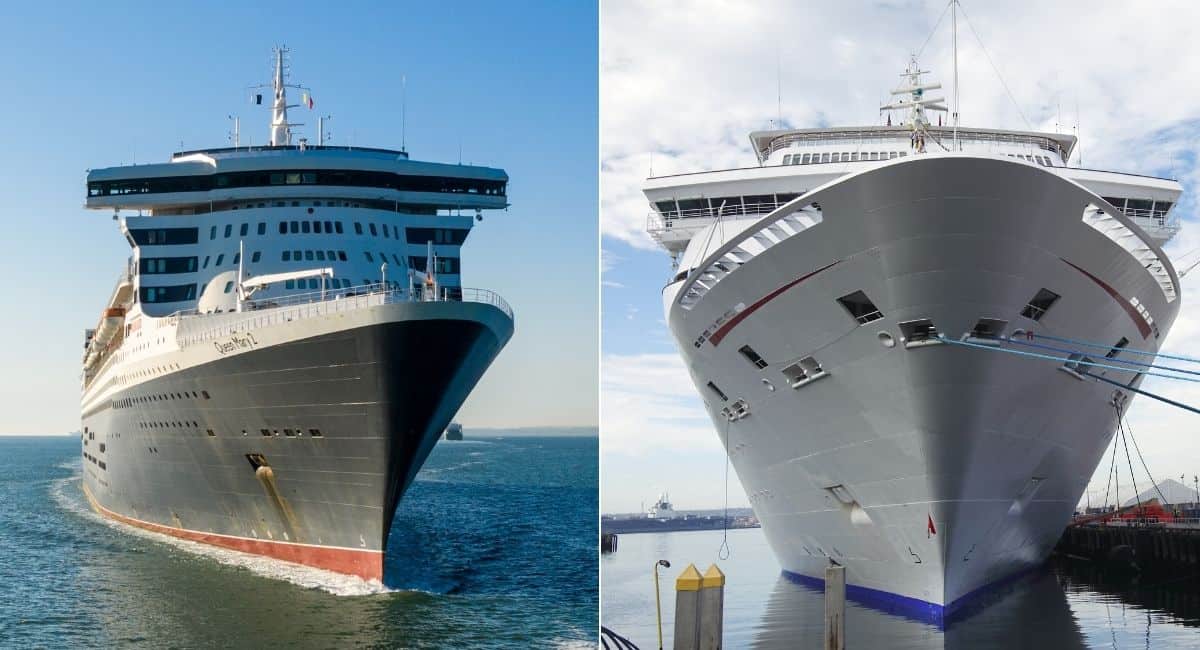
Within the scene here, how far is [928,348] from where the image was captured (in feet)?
31.7

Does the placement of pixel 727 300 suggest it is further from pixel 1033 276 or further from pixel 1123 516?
pixel 1123 516

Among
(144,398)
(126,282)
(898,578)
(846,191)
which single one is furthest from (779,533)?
(126,282)

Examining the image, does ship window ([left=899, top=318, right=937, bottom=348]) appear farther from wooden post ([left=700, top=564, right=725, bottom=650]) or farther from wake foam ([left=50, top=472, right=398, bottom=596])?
wake foam ([left=50, top=472, right=398, bottom=596])

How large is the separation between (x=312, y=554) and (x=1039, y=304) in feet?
30.5

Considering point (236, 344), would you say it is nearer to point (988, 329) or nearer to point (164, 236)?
point (164, 236)

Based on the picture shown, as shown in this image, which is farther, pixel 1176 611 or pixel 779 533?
pixel 779 533

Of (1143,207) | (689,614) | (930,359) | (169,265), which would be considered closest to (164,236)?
(169,265)

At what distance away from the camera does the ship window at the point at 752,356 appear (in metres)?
11.2

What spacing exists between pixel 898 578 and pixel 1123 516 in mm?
17263

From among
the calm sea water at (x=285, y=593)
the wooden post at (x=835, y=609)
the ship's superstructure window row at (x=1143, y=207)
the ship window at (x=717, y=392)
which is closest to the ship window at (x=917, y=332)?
the wooden post at (x=835, y=609)

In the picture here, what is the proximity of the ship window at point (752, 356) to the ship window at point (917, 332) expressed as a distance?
1870 mm

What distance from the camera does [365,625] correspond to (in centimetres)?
1111

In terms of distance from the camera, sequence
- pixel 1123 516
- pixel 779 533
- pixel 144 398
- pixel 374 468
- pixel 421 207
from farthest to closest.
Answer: pixel 1123 516 < pixel 421 207 < pixel 144 398 < pixel 779 533 < pixel 374 468

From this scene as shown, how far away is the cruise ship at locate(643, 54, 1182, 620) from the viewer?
360 inches
